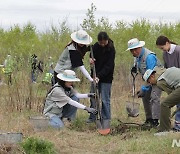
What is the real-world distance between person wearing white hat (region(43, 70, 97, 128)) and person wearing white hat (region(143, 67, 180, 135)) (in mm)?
1080

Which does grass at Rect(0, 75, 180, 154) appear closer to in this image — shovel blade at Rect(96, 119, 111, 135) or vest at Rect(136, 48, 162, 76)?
shovel blade at Rect(96, 119, 111, 135)

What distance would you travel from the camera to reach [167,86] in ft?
21.3

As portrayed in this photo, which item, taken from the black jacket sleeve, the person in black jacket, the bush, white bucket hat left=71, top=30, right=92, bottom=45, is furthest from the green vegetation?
white bucket hat left=71, top=30, right=92, bottom=45

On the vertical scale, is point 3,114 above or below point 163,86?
below

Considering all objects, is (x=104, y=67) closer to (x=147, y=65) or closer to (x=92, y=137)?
(x=147, y=65)

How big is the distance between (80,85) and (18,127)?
2521 millimetres

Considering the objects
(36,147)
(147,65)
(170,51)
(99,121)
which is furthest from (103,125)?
(36,147)

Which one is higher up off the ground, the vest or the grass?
the vest

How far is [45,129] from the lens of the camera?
695 centimetres

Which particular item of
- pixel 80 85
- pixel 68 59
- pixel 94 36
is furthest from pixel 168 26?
pixel 68 59

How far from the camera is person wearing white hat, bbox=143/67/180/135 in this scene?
20.9 feet

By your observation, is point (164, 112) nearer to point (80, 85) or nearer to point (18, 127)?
point (18, 127)

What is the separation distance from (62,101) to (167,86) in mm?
1775

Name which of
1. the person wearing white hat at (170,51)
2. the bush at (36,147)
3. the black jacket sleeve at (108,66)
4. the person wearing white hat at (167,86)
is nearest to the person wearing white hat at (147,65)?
the person wearing white hat at (170,51)
